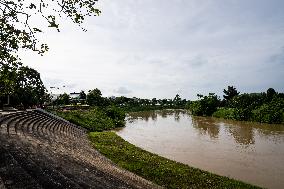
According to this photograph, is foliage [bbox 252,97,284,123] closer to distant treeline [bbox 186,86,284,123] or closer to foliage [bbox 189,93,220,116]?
distant treeline [bbox 186,86,284,123]

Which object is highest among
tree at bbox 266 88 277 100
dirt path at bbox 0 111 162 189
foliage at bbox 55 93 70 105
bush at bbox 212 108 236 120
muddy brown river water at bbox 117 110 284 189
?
tree at bbox 266 88 277 100

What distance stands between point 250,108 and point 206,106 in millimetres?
19600

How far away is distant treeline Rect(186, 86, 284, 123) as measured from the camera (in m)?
54.3

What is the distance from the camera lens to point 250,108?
63125mm

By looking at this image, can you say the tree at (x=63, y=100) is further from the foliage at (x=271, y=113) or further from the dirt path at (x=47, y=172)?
the dirt path at (x=47, y=172)

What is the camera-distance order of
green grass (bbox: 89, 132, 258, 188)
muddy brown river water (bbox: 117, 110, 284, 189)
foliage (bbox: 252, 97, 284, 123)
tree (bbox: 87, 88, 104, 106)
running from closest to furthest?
green grass (bbox: 89, 132, 258, 188) → muddy brown river water (bbox: 117, 110, 284, 189) → foliage (bbox: 252, 97, 284, 123) → tree (bbox: 87, 88, 104, 106)

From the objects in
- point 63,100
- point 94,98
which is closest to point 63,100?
point 63,100

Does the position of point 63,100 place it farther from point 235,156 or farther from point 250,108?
point 235,156

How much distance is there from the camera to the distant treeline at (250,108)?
54.3m

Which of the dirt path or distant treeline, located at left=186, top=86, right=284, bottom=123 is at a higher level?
distant treeline, located at left=186, top=86, right=284, bottom=123

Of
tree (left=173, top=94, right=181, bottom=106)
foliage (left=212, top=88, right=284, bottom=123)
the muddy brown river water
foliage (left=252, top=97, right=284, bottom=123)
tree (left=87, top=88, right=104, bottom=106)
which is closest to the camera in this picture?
the muddy brown river water

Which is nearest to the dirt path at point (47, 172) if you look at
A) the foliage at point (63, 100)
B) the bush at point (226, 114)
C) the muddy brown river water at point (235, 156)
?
the muddy brown river water at point (235, 156)

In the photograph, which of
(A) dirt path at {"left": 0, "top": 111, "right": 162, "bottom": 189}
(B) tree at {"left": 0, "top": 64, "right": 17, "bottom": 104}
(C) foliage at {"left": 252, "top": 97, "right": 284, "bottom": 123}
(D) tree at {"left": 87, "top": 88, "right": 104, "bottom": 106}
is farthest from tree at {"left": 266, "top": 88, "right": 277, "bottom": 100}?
(B) tree at {"left": 0, "top": 64, "right": 17, "bottom": 104}

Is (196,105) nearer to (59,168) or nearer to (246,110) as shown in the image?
(246,110)
